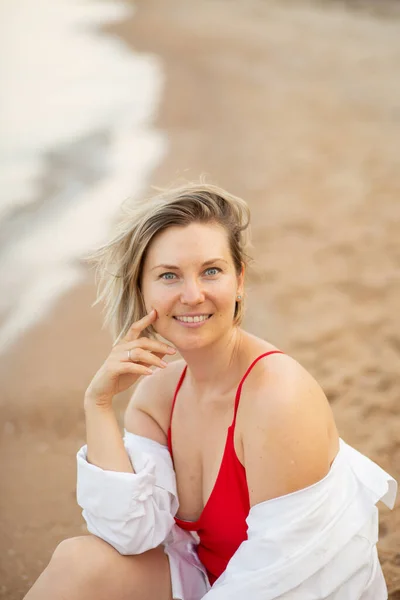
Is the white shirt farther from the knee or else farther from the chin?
the chin

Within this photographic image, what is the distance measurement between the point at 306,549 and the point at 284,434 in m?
0.28

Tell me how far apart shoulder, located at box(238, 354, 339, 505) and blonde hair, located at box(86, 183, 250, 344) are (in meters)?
0.31

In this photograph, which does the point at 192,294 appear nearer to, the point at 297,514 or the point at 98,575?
the point at 297,514

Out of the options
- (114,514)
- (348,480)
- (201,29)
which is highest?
(348,480)

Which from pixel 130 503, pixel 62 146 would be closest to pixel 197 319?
pixel 130 503

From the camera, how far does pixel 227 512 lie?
229 centimetres

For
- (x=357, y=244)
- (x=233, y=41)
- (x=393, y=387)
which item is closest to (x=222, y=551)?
(x=393, y=387)

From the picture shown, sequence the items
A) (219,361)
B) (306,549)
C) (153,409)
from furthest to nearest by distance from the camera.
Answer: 1. (153,409)
2. (219,361)
3. (306,549)

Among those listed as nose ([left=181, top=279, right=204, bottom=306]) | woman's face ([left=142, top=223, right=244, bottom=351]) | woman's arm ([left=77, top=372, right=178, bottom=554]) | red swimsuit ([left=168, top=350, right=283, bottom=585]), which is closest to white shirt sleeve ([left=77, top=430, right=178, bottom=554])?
woman's arm ([left=77, top=372, right=178, bottom=554])

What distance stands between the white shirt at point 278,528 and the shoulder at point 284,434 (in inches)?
1.5

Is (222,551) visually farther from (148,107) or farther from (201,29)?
(201,29)

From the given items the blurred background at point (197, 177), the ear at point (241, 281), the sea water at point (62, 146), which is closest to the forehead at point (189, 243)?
the ear at point (241, 281)

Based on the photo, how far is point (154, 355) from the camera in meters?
2.36

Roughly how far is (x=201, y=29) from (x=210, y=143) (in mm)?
4479
